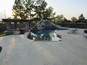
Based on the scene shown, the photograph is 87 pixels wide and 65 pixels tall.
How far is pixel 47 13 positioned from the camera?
48531mm

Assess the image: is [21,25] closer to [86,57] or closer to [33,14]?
[33,14]

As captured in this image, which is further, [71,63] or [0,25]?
[0,25]

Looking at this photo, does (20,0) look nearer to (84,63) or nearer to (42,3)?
(42,3)

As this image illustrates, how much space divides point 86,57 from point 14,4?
1698 inches

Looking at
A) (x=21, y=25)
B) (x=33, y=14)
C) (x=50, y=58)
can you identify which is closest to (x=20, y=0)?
(x=33, y=14)

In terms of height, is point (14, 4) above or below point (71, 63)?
above

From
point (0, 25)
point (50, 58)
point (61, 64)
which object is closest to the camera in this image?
point (61, 64)

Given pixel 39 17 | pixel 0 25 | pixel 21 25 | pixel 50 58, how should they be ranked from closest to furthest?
pixel 50 58, pixel 0 25, pixel 21 25, pixel 39 17

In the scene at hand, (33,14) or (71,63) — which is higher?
(33,14)

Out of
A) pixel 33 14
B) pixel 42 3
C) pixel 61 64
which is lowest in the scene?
pixel 61 64

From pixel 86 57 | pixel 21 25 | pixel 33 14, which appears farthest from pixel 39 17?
pixel 86 57

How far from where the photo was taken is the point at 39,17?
47344 mm

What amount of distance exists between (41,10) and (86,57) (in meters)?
39.9

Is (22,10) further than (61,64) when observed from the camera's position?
Yes
